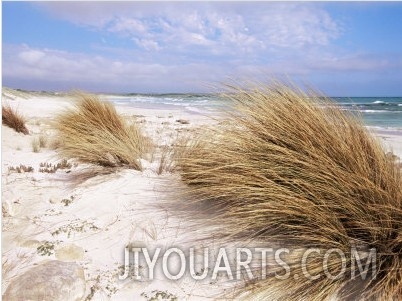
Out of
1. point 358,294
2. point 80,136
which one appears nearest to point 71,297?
point 358,294

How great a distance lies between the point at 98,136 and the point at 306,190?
2.85 m

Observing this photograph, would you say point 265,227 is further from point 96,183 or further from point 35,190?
point 35,190

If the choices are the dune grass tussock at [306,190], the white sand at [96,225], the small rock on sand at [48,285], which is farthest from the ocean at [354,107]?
the small rock on sand at [48,285]

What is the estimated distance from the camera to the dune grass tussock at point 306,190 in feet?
6.25

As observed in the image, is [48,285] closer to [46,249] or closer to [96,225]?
[46,249]

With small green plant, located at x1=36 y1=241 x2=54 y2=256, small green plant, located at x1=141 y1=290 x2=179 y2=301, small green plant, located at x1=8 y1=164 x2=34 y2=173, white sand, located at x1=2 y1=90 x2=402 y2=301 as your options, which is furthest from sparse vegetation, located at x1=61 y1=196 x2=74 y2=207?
small green plant, located at x1=141 y1=290 x2=179 y2=301

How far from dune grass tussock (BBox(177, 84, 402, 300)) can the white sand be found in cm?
35

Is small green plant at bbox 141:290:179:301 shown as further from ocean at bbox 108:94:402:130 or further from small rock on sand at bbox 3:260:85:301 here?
ocean at bbox 108:94:402:130

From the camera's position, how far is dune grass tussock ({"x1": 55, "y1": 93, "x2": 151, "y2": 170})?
404 cm

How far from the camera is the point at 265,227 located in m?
2.20

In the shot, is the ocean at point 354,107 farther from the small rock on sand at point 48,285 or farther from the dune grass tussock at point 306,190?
the small rock on sand at point 48,285

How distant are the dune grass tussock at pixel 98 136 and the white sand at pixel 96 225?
0.94ft

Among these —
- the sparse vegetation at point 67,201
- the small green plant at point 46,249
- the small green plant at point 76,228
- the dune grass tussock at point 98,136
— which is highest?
the dune grass tussock at point 98,136

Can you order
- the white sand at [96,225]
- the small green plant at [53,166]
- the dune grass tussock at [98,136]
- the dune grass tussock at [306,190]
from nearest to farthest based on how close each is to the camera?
1. the dune grass tussock at [306,190]
2. the white sand at [96,225]
3. the dune grass tussock at [98,136]
4. the small green plant at [53,166]
